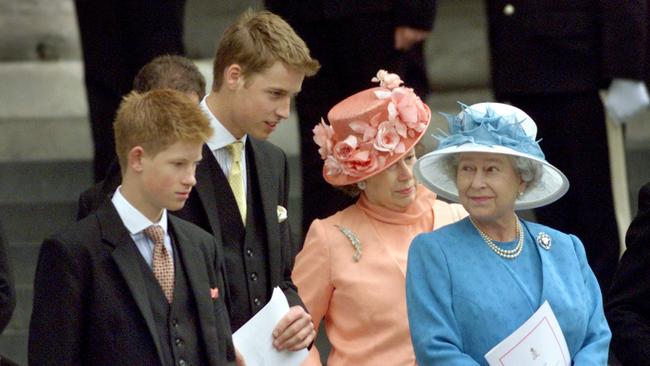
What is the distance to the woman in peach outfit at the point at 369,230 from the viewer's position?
226 inches

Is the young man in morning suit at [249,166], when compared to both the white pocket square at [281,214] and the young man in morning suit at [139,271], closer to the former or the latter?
the white pocket square at [281,214]

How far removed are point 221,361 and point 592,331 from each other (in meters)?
0.98

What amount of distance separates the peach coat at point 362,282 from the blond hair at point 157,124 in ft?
3.01

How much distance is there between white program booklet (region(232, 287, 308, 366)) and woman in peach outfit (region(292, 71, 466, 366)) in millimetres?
303

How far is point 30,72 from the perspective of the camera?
10172 mm

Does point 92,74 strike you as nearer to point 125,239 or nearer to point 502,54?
point 502,54

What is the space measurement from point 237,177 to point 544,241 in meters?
0.93

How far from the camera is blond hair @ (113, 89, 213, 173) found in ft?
16.2

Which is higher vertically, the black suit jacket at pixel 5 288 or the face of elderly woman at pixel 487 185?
the face of elderly woman at pixel 487 185

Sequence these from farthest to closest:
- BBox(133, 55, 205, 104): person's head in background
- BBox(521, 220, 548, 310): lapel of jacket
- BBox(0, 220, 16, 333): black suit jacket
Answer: BBox(133, 55, 205, 104): person's head in background, BBox(0, 220, 16, 333): black suit jacket, BBox(521, 220, 548, 310): lapel of jacket

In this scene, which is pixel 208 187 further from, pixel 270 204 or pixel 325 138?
pixel 325 138

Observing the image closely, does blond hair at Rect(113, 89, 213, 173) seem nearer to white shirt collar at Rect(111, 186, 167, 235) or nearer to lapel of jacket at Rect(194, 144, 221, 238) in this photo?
white shirt collar at Rect(111, 186, 167, 235)

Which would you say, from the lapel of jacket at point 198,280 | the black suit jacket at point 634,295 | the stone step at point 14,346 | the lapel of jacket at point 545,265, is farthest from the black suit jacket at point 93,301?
the stone step at point 14,346

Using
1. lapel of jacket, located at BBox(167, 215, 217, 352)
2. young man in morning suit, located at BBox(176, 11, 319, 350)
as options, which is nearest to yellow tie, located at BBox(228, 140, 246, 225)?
young man in morning suit, located at BBox(176, 11, 319, 350)
